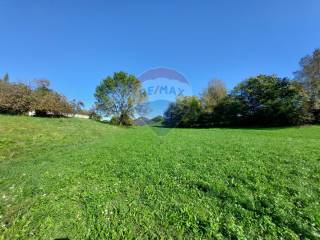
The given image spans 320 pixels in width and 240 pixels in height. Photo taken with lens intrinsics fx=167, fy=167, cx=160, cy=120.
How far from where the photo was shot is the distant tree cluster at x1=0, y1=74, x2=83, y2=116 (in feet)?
76.2

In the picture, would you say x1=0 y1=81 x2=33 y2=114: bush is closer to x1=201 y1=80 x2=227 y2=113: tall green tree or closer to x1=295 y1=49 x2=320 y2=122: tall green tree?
x1=201 y1=80 x2=227 y2=113: tall green tree

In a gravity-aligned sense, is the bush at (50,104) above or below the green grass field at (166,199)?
above

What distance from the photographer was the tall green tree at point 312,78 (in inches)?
1064

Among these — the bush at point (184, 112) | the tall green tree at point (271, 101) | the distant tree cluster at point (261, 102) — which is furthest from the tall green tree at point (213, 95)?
the tall green tree at point (271, 101)

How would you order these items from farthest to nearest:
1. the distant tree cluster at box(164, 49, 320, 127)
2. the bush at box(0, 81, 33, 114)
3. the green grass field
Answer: the distant tree cluster at box(164, 49, 320, 127)
the bush at box(0, 81, 33, 114)
the green grass field

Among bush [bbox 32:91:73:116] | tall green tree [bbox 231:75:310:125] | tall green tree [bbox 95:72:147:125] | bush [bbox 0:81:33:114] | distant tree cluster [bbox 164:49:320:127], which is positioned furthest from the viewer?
tall green tree [bbox 95:72:147:125]

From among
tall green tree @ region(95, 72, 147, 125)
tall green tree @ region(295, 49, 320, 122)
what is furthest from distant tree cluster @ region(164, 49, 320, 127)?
tall green tree @ region(95, 72, 147, 125)

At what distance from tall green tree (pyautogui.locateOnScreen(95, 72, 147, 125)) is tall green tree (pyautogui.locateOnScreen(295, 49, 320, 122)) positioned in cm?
2977

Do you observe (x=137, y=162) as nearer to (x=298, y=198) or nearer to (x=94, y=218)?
(x=94, y=218)

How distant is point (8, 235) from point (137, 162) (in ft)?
13.9

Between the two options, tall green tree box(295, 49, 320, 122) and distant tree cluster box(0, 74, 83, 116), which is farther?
tall green tree box(295, 49, 320, 122)

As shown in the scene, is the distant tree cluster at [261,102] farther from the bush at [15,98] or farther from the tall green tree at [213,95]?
the bush at [15,98]

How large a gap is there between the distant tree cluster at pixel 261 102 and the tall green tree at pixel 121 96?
1413 centimetres

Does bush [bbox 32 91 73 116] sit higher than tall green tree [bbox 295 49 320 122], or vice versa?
tall green tree [bbox 295 49 320 122]
